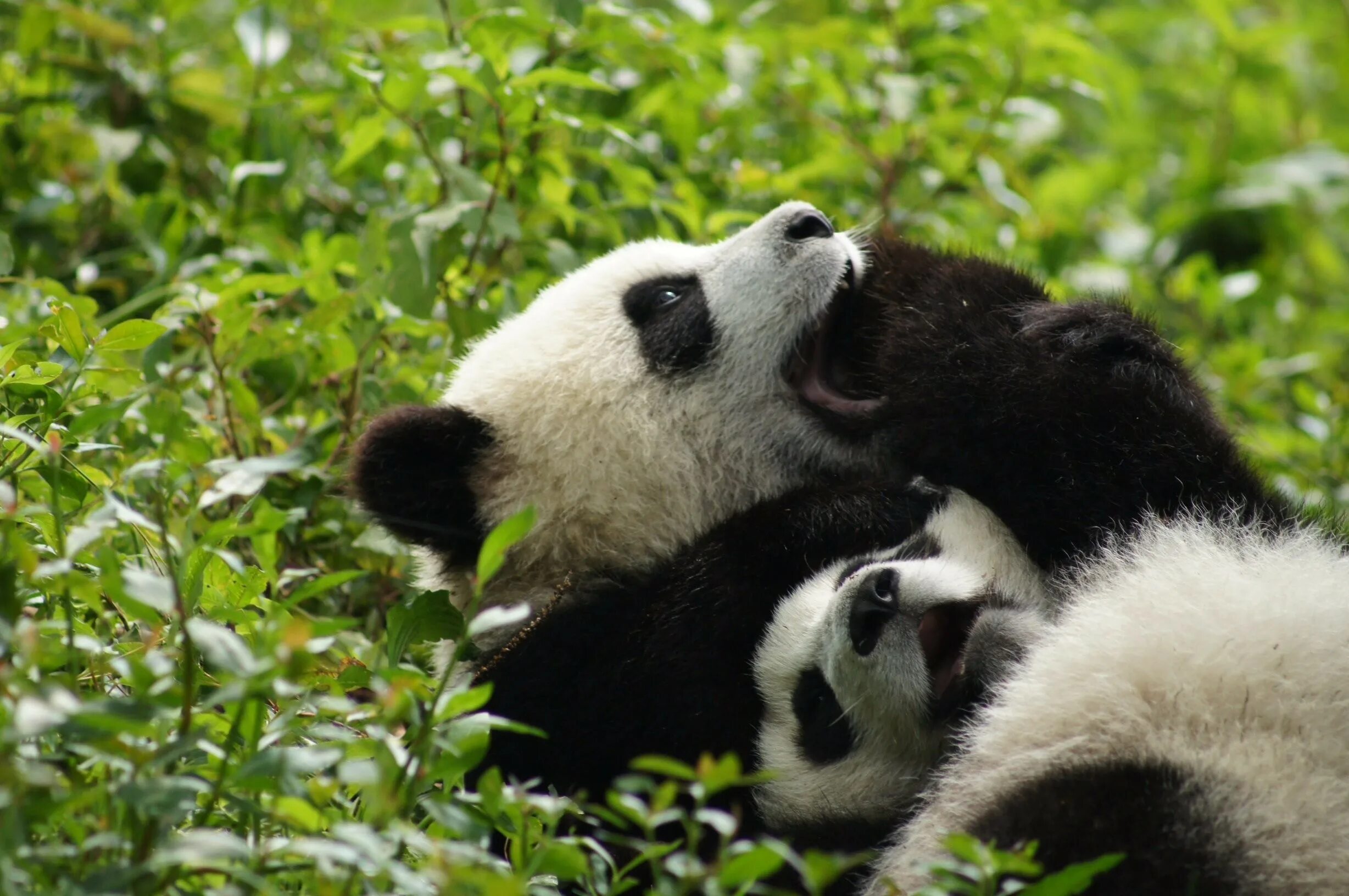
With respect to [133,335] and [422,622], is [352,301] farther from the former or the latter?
[422,622]

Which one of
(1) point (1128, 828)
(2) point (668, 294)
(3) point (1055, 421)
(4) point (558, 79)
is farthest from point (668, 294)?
(1) point (1128, 828)

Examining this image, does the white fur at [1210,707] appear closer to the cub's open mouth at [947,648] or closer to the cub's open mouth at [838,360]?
the cub's open mouth at [947,648]

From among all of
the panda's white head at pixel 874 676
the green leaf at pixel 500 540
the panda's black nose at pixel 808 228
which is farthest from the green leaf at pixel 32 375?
the panda's black nose at pixel 808 228

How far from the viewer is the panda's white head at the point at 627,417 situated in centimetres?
324

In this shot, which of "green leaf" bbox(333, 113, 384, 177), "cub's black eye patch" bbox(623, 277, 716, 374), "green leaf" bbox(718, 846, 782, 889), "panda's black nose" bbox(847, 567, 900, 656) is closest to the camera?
"green leaf" bbox(718, 846, 782, 889)

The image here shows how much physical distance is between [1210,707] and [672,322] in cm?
167

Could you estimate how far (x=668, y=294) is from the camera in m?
3.63

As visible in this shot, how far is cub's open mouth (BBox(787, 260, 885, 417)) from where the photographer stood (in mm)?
3508

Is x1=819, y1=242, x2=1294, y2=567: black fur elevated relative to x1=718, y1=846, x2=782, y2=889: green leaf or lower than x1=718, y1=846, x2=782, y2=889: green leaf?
lower

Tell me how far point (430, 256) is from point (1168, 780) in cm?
245

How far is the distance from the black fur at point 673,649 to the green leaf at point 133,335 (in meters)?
1.01

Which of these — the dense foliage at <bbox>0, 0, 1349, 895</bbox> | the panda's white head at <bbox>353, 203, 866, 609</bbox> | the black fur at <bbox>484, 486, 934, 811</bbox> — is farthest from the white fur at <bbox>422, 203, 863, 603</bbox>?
the dense foliage at <bbox>0, 0, 1349, 895</bbox>

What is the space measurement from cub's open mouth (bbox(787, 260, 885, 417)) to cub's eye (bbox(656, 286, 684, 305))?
0.35 meters

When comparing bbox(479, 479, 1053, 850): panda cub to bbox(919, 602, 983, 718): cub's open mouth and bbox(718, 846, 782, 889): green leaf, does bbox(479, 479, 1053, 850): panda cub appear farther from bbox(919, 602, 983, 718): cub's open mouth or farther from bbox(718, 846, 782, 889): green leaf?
bbox(718, 846, 782, 889): green leaf
